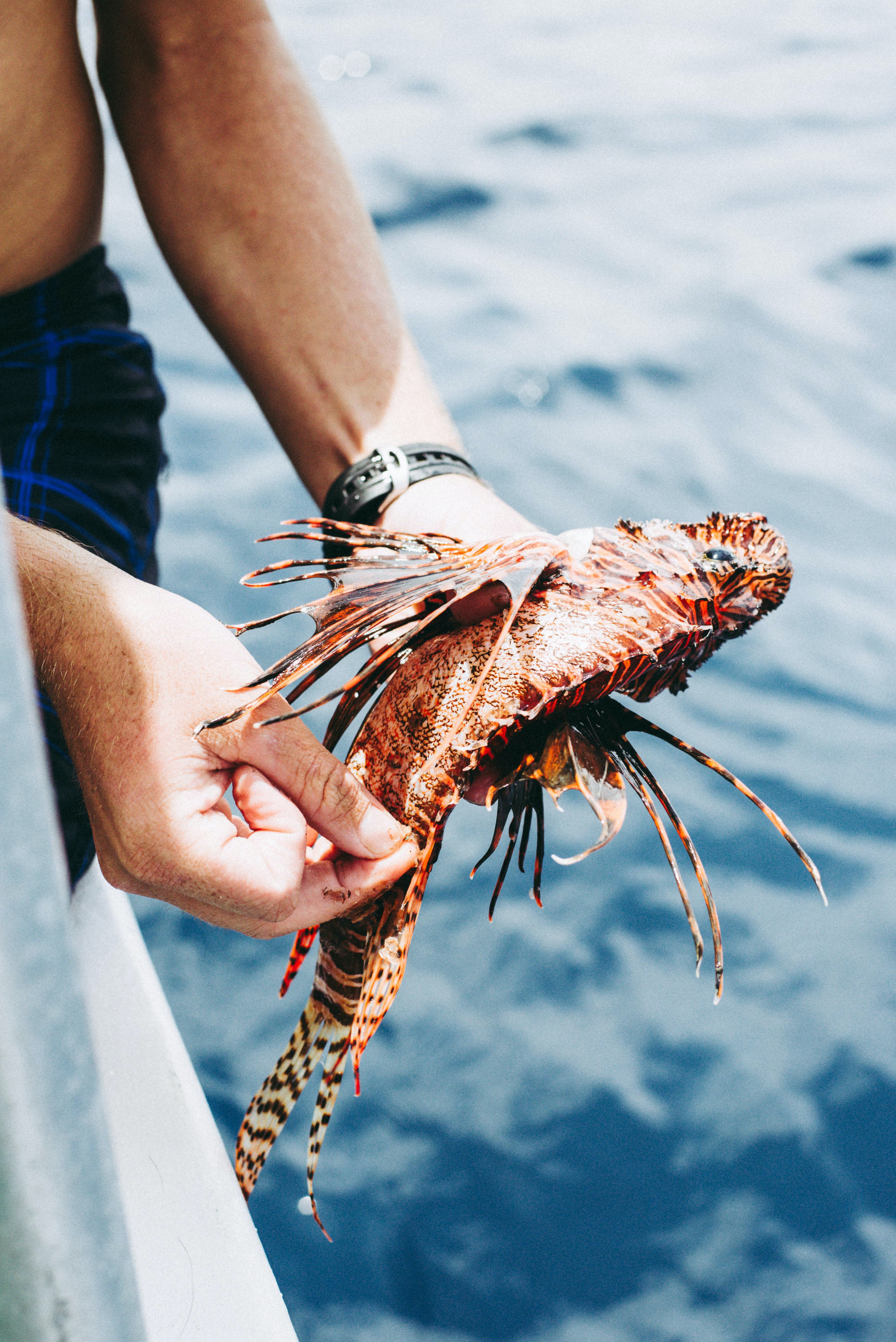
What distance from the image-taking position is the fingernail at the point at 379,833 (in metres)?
1.36

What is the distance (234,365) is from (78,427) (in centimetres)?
39

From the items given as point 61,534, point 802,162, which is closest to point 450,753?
point 61,534

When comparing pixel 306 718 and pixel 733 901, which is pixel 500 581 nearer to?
pixel 733 901

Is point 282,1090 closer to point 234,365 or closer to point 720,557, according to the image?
point 720,557

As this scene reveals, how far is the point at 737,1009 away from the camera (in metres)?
3.14

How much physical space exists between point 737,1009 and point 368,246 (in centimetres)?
238

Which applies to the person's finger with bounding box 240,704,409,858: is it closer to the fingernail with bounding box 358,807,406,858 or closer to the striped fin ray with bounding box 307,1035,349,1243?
the fingernail with bounding box 358,807,406,858

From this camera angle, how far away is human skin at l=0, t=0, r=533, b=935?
1264 mm

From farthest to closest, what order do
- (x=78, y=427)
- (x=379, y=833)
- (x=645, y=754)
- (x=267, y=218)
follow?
1. (x=645, y=754)
2. (x=267, y=218)
3. (x=78, y=427)
4. (x=379, y=833)

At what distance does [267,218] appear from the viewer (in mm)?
2029

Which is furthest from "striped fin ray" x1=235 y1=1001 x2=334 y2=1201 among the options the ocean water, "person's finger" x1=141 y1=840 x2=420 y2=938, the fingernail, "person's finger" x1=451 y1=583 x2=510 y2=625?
the ocean water

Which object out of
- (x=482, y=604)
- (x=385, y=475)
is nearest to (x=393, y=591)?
(x=482, y=604)

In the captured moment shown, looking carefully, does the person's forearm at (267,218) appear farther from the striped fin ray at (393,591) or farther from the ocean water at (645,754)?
the ocean water at (645,754)

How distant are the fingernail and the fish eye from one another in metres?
0.61
